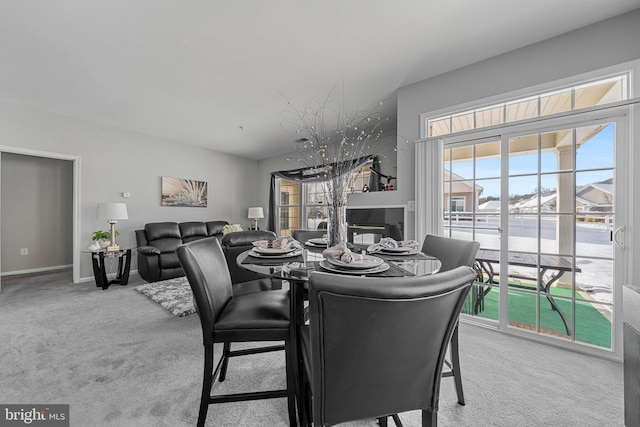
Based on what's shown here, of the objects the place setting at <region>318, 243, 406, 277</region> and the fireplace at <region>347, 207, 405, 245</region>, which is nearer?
the place setting at <region>318, 243, 406, 277</region>

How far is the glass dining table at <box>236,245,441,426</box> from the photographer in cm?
107

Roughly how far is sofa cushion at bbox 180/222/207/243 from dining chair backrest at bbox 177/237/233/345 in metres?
3.97

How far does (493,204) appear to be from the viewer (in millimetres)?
2525

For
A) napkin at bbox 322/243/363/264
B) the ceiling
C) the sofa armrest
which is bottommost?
the sofa armrest

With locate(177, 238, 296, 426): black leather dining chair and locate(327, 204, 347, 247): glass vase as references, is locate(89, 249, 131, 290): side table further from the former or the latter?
locate(327, 204, 347, 247): glass vase

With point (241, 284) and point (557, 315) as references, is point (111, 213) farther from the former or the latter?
point (557, 315)

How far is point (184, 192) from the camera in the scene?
5.39 m

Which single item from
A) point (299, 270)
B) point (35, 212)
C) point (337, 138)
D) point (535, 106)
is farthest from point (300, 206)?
point (35, 212)

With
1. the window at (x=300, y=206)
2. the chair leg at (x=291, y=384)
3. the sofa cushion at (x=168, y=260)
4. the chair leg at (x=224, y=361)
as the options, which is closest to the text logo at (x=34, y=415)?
the chair leg at (x=224, y=361)

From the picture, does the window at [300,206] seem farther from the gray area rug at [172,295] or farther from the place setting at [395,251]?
the place setting at [395,251]

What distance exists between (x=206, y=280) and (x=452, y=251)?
4.63 feet

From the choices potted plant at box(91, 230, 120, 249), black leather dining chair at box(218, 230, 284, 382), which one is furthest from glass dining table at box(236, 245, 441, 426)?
potted plant at box(91, 230, 120, 249)

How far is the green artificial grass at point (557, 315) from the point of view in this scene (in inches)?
80.8

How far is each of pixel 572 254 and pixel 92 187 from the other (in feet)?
20.8
